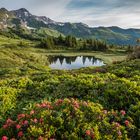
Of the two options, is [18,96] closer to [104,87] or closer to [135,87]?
[104,87]

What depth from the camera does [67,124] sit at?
10.6m

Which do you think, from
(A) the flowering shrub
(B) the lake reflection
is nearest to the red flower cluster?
(A) the flowering shrub

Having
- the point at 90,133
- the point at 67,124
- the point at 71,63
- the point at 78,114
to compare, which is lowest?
the point at 71,63

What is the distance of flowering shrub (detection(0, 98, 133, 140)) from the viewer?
1011 cm

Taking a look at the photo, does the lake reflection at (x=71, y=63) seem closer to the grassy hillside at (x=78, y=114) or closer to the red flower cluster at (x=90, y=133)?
the grassy hillside at (x=78, y=114)

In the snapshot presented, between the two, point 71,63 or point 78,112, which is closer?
point 78,112

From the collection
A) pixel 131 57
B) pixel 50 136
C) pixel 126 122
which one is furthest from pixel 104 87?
pixel 131 57

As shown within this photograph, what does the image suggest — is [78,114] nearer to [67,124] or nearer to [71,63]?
[67,124]

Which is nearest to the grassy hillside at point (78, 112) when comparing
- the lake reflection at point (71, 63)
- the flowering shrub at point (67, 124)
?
the flowering shrub at point (67, 124)

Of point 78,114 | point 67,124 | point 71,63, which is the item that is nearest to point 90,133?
point 67,124

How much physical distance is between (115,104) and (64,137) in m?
4.24

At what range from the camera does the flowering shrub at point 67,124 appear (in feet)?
33.2

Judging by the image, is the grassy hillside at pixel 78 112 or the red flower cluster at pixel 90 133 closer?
the red flower cluster at pixel 90 133

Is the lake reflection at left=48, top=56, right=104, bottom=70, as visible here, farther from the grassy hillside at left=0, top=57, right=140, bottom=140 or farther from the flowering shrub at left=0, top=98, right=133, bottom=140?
the flowering shrub at left=0, top=98, right=133, bottom=140
